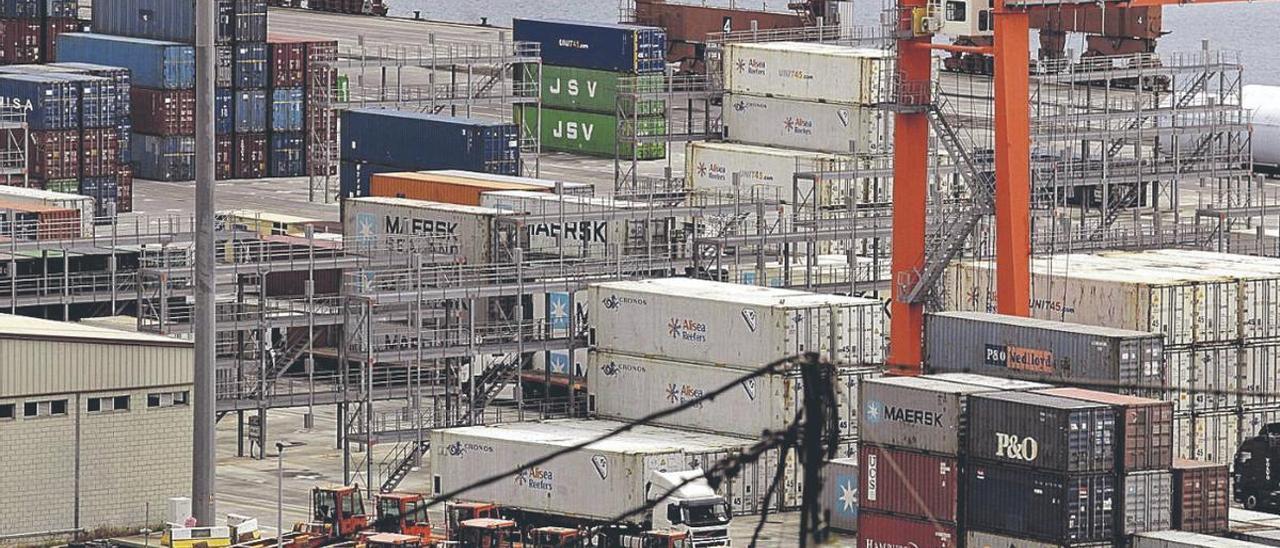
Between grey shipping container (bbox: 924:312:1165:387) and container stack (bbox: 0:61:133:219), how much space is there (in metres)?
54.9

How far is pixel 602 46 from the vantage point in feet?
495

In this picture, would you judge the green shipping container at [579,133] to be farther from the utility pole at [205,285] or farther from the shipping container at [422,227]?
the utility pole at [205,285]

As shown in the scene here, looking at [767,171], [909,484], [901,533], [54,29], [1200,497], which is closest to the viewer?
[1200,497]

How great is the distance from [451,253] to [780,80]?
33.2m

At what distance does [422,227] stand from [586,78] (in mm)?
51798

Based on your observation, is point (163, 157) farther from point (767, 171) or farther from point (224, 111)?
point (767, 171)

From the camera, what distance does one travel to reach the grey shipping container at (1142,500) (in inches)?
2746

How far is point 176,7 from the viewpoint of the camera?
5758 inches

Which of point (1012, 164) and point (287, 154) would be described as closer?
point (1012, 164)

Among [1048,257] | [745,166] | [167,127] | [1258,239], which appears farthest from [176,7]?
[1048,257]

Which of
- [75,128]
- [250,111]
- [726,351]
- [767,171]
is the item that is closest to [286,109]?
[250,111]

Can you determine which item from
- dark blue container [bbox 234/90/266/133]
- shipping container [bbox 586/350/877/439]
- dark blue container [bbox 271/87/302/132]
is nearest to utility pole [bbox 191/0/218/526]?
shipping container [bbox 586/350/877/439]

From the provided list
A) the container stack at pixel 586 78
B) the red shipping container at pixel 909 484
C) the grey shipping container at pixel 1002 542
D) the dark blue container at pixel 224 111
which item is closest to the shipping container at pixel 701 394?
the red shipping container at pixel 909 484

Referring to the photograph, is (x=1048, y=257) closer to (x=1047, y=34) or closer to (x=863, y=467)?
(x=863, y=467)
